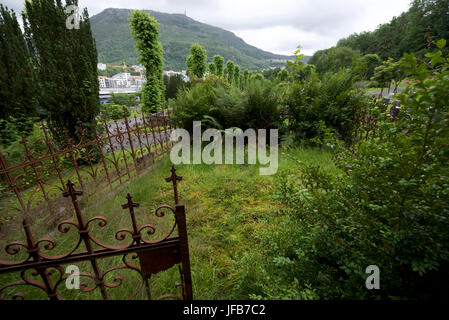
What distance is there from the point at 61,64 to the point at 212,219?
512 cm

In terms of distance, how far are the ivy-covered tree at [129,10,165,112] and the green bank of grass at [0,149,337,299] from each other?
908 cm

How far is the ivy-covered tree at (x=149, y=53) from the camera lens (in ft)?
34.4

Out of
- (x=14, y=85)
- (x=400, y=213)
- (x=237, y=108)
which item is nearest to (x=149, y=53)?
Answer: (x=14, y=85)

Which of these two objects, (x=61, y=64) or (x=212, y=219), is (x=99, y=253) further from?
(x=61, y=64)

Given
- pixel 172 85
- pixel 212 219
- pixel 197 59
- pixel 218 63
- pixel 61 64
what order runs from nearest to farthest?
pixel 212 219
pixel 61 64
pixel 197 59
pixel 218 63
pixel 172 85

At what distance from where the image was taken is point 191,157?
4762mm

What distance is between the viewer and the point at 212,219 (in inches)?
106

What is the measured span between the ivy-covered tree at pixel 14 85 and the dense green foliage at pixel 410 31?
95.6ft

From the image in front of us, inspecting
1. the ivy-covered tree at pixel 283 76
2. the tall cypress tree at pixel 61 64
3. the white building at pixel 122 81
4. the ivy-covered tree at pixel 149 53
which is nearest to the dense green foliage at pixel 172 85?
the ivy-covered tree at pixel 149 53

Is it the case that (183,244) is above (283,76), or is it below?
below

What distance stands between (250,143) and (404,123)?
4233mm

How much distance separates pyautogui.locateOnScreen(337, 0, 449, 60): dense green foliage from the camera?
28016mm
